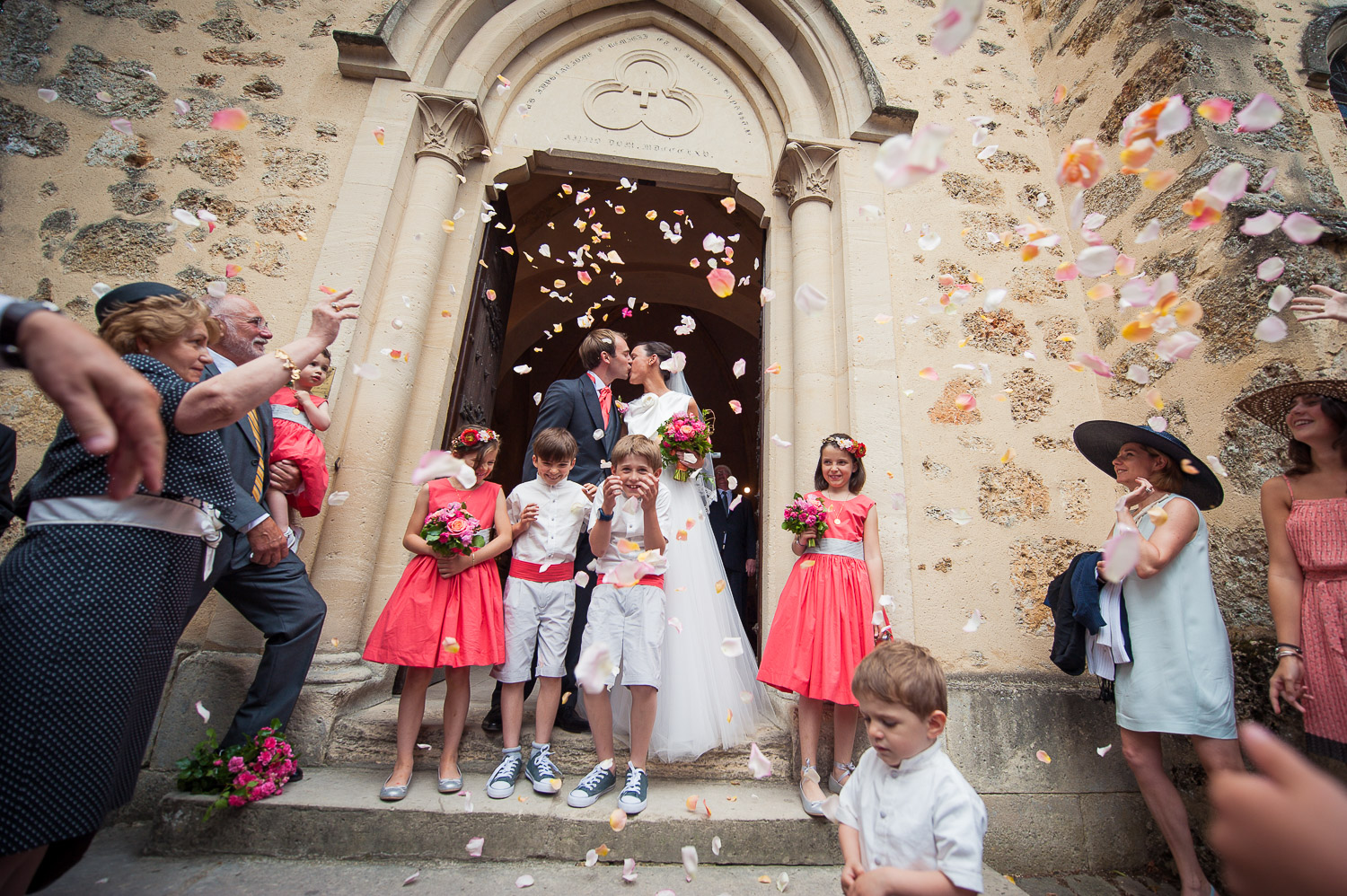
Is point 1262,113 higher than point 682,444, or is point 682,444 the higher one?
point 1262,113

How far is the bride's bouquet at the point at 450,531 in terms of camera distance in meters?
2.65

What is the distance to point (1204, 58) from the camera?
11.8 ft

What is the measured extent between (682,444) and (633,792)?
1.56 meters

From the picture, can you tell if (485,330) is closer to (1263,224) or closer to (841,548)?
(841,548)

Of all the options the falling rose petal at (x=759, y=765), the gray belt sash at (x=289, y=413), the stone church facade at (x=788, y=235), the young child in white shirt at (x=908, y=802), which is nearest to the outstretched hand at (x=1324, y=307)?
the stone church facade at (x=788, y=235)

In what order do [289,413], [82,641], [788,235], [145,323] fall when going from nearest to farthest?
[82,641], [145,323], [289,413], [788,235]

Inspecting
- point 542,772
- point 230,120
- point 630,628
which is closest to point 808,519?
point 630,628

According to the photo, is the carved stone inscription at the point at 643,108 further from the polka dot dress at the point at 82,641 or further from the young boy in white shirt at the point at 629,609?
the polka dot dress at the point at 82,641

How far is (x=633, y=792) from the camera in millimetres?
2449

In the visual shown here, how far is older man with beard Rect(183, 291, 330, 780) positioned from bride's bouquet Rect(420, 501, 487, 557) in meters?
0.54

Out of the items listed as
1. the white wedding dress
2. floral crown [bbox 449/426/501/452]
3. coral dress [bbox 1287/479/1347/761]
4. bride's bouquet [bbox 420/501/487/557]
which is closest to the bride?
the white wedding dress

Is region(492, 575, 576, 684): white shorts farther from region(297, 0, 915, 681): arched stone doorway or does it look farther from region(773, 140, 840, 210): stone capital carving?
region(773, 140, 840, 210): stone capital carving

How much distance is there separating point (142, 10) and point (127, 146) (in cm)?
108

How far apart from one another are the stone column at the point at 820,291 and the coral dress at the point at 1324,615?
194 centimetres
